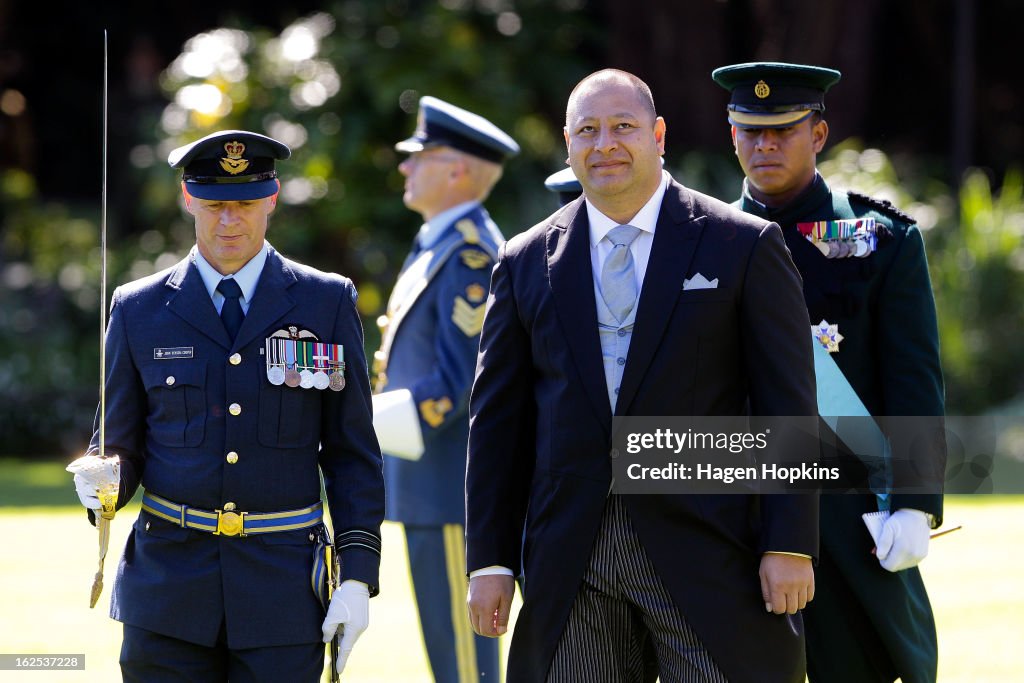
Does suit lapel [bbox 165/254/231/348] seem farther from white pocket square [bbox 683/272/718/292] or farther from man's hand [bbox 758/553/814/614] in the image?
man's hand [bbox 758/553/814/614]

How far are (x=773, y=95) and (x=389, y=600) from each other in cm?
498

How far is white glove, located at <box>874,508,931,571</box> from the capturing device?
13.6 feet

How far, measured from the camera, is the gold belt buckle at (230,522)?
3.89 m

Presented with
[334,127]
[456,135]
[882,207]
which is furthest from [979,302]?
[882,207]

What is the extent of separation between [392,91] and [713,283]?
1357 cm

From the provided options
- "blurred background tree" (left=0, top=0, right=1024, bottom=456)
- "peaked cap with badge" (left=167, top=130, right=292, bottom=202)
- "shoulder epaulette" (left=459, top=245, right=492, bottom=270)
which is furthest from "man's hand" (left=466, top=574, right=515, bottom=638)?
"blurred background tree" (left=0, top=0, right=1024, bottom=456)

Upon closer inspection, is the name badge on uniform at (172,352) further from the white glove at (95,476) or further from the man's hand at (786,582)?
the man's hand at (786,582)

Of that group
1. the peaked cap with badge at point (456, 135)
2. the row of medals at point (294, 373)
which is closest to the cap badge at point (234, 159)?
the row of medals at point (294, 373)

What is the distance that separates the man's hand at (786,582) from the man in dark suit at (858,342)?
759mm

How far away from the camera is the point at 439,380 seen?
5.40 m

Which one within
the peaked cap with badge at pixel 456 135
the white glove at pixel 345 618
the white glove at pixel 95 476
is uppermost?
the peaked cap with badge at pixel 456 135

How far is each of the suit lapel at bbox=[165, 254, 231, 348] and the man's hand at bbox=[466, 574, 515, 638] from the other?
905 millimetres

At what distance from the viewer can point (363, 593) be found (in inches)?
155

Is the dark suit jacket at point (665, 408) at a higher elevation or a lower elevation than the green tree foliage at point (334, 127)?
lower
